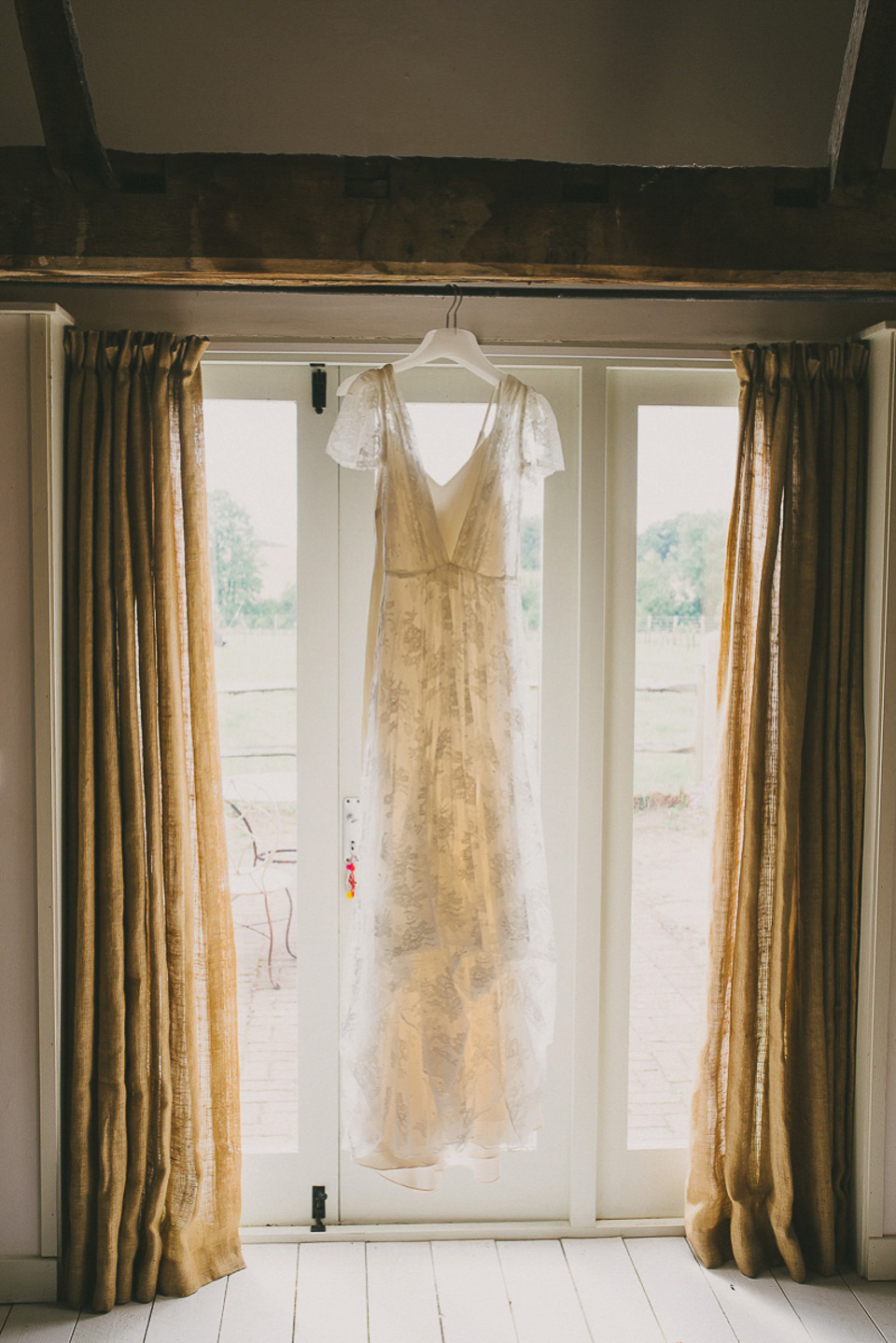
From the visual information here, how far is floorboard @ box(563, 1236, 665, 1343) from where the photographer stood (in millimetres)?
2164

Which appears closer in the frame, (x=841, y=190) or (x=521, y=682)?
(x=841, y=190)

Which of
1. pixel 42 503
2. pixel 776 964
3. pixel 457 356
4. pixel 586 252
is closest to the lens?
pixel 586 252

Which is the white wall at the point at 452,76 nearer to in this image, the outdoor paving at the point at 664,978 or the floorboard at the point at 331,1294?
the outdoor paving at the point at 664,978

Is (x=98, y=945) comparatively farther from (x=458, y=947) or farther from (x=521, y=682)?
→ (x=521, y=682)

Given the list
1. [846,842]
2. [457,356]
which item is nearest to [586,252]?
[457,356]

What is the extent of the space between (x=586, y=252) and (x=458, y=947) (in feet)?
4.33

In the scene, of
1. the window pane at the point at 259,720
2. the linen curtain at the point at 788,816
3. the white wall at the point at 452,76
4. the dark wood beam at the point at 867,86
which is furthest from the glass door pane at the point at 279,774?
the dark wood beam at the point at 867,86

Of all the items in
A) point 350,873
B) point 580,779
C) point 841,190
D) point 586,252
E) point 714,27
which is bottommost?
point 350,873

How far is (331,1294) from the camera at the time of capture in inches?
89.5

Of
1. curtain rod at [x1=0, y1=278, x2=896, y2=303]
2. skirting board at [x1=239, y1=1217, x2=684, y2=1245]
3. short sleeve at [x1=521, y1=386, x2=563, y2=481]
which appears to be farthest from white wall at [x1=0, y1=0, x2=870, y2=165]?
skirting board at [x1=239, y1=1217, x2=684, y2=1245]

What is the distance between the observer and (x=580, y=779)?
8.10 ft

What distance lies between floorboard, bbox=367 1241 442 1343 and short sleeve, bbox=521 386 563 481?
1984 millimetres

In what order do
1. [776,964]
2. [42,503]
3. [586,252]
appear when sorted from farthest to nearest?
[776,964]
[42,503]
[586,252]

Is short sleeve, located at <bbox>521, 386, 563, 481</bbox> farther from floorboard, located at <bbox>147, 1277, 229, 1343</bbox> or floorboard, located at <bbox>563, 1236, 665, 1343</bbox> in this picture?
floorboard, located at <bbox>147, 1277, 229, 1343</bbox>
